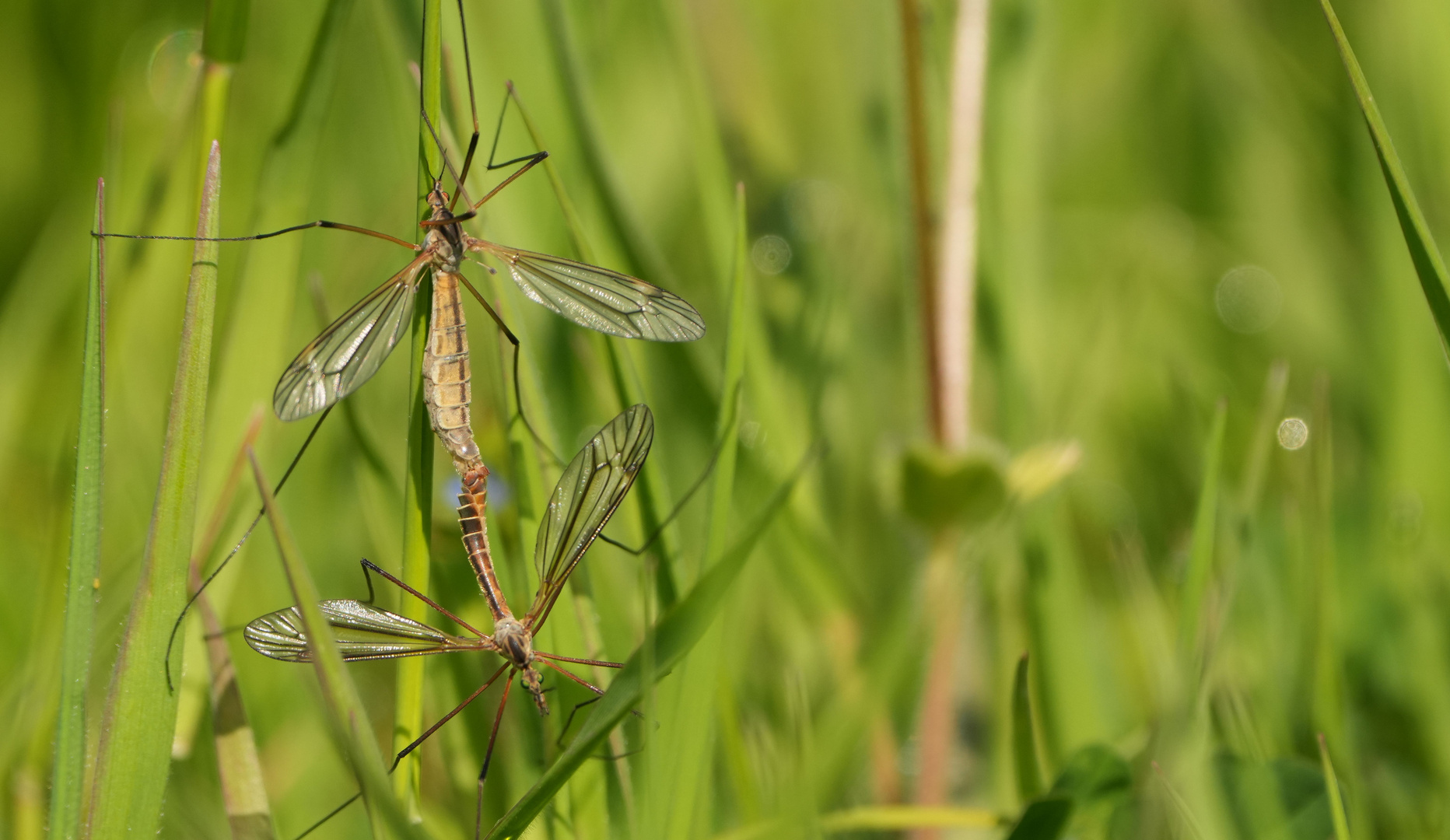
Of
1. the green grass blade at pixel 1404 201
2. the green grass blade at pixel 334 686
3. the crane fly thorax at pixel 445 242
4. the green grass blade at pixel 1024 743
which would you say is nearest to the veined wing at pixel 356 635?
the green grass blade at pixel 334 686

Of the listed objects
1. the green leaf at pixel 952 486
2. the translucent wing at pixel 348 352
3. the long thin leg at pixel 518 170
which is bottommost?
the green leaf at pixel 952 486

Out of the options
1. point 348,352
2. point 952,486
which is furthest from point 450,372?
point 952,486

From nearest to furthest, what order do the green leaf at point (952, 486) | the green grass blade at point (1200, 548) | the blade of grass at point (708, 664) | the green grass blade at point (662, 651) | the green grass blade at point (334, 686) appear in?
the green grass blade at point (334, 686) → the green grass blade at point (662, 651) → the blade of grass at point (708, 664) → the green grass blade at point (1200, 548) → the green leaf at point (952, 486)

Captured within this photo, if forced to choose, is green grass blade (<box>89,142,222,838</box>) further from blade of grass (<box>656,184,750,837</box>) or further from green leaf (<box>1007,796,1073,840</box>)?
green leaf (<box>1007,796,1073,840</box>)

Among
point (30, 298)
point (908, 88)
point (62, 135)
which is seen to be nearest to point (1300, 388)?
point (908, 88)

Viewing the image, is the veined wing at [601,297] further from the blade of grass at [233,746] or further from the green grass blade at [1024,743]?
the green grass blade at [1024,743]

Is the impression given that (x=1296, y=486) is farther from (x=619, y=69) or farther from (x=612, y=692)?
(x=619, y=69)

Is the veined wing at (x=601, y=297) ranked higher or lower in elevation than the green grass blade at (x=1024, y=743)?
higher
